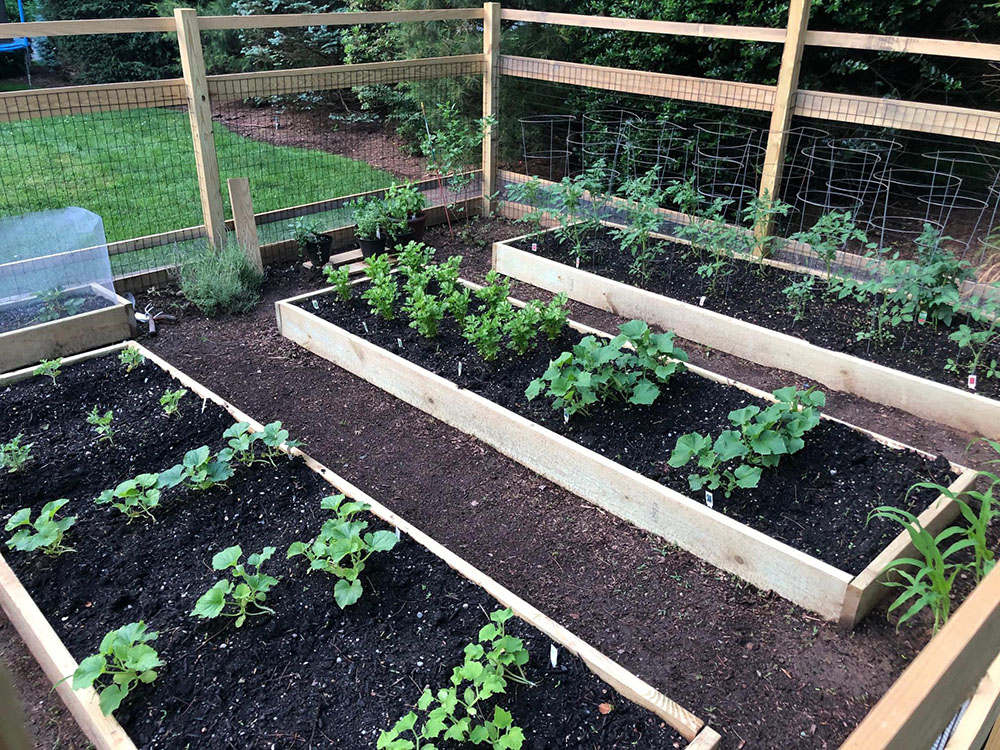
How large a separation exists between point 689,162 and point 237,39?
8288 mm

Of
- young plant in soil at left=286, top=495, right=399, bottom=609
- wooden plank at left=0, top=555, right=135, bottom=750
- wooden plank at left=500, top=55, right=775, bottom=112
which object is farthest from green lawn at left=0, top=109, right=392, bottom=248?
young plant in soil at left=286, top=495, right=399, bottom=609

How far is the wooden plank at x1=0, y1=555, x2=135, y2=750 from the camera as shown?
220cm

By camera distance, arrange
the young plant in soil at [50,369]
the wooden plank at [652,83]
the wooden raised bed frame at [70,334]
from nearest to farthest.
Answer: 1. the young plant in soil at [50,369]
2. the wooden raised bed frame at [70,334]
3. the wooden plank at [652,83]

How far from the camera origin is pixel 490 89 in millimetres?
6734

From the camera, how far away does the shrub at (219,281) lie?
17.0ft

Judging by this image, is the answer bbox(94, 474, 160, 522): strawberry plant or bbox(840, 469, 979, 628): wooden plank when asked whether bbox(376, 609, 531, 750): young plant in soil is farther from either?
bbox(94, 474, 160, 522): strawberry plant

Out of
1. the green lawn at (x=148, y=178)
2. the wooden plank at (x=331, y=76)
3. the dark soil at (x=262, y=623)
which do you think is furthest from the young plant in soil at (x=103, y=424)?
the green lawn at (x=148, y=178)

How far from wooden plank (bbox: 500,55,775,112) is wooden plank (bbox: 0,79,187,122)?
289 cm

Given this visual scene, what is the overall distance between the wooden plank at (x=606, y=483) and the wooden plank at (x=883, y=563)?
0.04 meters

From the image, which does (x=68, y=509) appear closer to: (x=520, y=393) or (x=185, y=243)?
(x=520, y=393)

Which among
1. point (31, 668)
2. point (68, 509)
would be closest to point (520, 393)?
point (68, 509)

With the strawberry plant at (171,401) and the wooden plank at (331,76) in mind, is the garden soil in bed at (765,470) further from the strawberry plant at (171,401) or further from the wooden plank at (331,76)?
the wooden plank at (331,76)

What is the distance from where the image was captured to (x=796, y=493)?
3.21 metres

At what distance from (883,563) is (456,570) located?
158 centimetres
